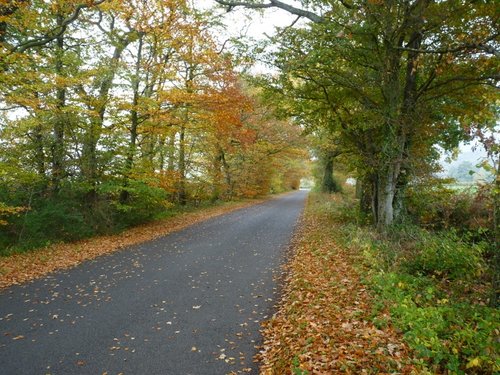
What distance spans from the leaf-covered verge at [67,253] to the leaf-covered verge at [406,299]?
6.31m

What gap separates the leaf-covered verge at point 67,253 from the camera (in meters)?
8.36

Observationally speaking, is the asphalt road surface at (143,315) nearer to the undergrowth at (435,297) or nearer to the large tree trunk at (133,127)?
the undergrowth at (435,297)

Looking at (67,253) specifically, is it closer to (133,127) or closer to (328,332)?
(133,127)

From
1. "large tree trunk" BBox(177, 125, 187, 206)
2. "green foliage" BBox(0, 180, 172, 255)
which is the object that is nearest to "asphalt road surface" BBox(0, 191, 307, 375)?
"green foliage" BBox(0, 180, 172, 255)

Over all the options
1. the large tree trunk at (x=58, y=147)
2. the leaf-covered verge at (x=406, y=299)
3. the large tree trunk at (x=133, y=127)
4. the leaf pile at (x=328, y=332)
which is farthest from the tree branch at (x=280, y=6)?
the leaf pile at (x=328, y=332)

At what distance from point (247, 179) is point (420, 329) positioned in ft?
86.5

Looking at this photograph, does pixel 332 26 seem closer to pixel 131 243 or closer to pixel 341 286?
pixel 341 286

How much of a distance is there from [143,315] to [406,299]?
15.3 ft

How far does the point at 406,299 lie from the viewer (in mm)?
5602

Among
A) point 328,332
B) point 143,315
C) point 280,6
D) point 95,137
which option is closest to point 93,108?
point 95,137

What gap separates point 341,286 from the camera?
685 cm

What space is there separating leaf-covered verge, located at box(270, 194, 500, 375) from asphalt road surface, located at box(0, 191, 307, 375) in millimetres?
663

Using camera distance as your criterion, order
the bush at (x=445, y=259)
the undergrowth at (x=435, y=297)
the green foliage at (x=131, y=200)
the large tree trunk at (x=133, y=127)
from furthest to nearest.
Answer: the large tree trunk at (x=133, y=127), the green foliage at (x=131, y=200), the bush at (x=445, y=259), the undergrowth at (x=435, y=297)

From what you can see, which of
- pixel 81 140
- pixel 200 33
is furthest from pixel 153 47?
pixel 81 140
